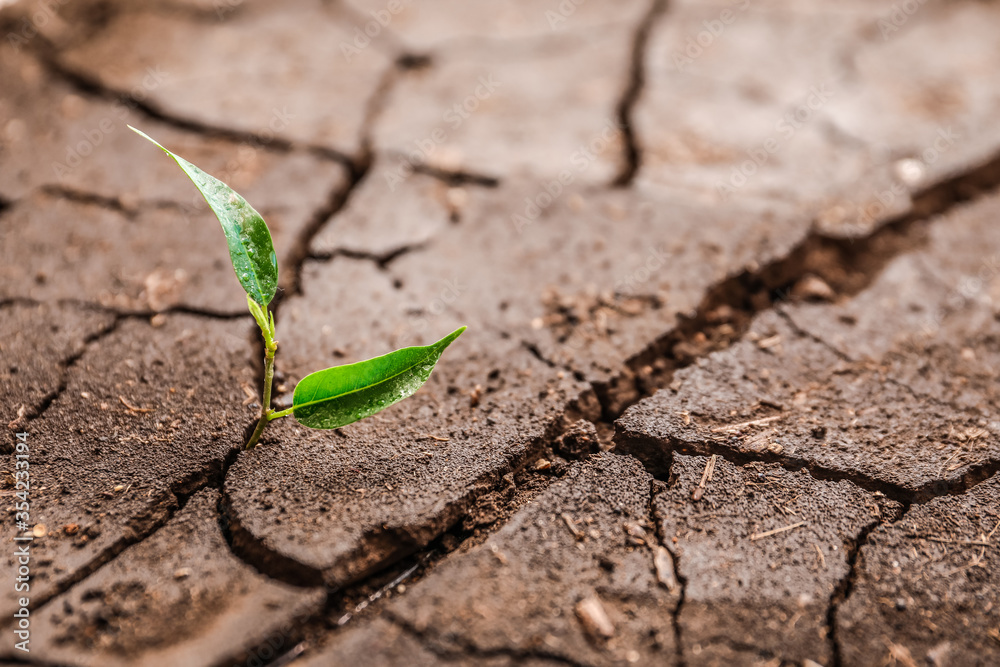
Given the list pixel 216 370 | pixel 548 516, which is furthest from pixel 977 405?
pixel 216 370

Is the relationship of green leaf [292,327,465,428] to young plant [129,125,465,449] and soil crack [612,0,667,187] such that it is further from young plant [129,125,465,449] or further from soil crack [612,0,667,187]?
soil crack [612,0,667,187]

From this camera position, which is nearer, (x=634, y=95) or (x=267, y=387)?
(x=267, y=387)

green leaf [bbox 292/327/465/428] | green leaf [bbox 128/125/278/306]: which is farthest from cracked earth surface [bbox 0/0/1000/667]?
green leaf [bbox 128/125/278/306]

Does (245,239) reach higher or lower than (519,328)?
higher

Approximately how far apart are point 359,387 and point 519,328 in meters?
0.48

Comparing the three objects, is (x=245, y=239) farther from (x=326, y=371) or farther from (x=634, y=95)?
(x=634, y=95)

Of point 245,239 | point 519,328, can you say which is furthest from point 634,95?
point 245,239

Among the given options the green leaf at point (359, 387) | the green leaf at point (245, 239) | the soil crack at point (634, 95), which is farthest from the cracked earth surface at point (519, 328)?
the green leaf at point (245, 239)

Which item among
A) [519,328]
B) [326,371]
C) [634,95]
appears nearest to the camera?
[326,371]

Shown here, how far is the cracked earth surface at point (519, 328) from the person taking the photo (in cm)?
104

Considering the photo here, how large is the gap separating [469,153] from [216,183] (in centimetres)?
98

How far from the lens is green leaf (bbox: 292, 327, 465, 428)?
1.13 m

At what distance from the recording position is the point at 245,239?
1.14 metres

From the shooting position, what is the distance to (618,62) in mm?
2293
